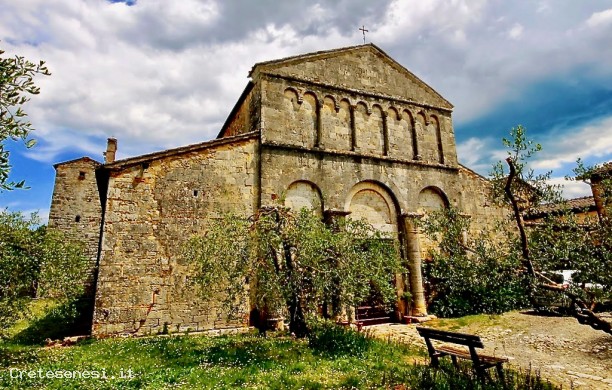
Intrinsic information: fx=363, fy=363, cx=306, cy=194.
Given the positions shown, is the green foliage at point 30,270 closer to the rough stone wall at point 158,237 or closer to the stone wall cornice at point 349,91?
the rough stone wall at point 158,237

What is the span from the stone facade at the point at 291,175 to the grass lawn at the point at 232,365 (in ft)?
4.90

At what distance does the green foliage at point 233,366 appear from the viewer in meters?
6.17

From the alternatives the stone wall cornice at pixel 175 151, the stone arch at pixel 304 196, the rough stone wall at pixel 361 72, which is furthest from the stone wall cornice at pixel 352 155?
the rough stone wall at pixel 361 72

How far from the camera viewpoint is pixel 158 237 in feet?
35.0

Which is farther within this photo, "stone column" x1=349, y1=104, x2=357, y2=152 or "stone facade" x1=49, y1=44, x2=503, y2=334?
"stone column" x1=349, y1=104, x2=357, y2=152

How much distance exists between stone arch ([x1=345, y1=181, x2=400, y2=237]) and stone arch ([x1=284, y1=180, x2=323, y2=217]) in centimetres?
133

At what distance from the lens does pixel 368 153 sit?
14.6 m

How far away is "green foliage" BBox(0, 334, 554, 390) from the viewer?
6172 mm

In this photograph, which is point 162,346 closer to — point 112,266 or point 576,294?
point 112,266

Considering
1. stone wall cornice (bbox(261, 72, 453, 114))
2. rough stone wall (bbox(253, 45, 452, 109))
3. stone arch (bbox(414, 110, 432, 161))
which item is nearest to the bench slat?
stone arch (bbox(414, 110, 432, 161))

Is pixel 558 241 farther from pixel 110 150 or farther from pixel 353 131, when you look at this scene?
pixel 110 150

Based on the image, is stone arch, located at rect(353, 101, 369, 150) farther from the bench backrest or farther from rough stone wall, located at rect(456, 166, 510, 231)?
the bench backrest

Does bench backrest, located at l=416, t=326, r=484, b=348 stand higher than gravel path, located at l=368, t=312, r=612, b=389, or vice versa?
bench backrest, located at l=416, t=326, r=484, b=348

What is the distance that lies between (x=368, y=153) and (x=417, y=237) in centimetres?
388
